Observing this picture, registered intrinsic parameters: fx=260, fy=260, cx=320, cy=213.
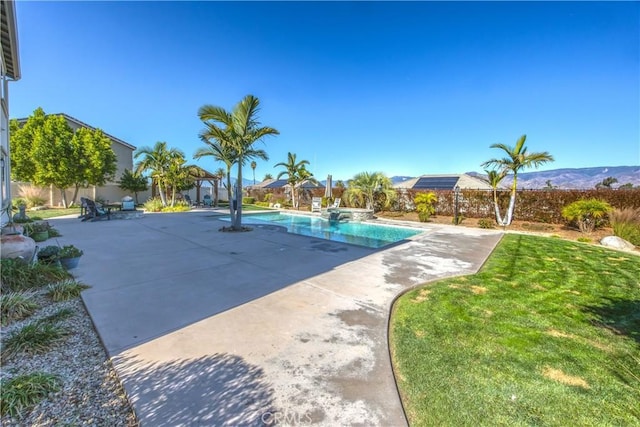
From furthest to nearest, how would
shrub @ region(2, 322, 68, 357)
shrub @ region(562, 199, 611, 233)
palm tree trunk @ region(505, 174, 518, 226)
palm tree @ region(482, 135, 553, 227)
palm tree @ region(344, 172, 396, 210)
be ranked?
palm tree @ region(344, 172, 396, 210)
palm tree trunk @ region(505, 174, 518, 226)
palm tree @ region(482, 135, 553, 227)
shrub @ region(562, 199, 611, 233)
shrub @ region(2, 322, 68, 357)

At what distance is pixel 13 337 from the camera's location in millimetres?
2844

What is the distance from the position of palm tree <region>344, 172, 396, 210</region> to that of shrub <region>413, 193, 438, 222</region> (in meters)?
1.98

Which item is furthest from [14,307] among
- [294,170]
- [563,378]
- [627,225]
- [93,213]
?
[294,170]

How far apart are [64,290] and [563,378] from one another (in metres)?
6.56

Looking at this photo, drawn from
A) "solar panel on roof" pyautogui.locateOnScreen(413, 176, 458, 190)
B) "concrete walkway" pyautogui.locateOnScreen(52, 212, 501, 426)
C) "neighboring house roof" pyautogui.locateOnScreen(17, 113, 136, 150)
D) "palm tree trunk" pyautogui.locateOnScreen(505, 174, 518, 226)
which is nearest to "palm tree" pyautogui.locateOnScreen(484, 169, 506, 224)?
"palm tree trunk" pyautogui.locateOnScreen(505, 174, 518, 226)

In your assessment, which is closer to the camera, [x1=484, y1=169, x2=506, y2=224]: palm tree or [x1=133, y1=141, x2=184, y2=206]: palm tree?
[x1=484, y1=169, x2=506, y2=224]: palm tree

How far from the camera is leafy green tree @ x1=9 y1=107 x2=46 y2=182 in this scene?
54.9 feet

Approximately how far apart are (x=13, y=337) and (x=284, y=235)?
23.4 ft

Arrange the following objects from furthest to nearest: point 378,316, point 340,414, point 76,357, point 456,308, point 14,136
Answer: point 14,136 < point 456,308 < point 378,316 < point 76,357 < point 340,414

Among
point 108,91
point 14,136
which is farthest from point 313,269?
point 14,136

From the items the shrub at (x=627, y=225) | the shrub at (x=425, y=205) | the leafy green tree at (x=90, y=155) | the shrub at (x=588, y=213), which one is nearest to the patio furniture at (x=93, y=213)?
the leafy green tree at (x=90, y=155)

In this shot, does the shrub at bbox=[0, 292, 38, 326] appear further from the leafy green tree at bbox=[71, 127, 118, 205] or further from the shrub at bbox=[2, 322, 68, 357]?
the leafy green tree at bbox=[71, 127, 118, 205]

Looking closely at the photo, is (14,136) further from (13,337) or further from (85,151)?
(13,337)

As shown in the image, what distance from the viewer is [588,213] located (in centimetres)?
1072
